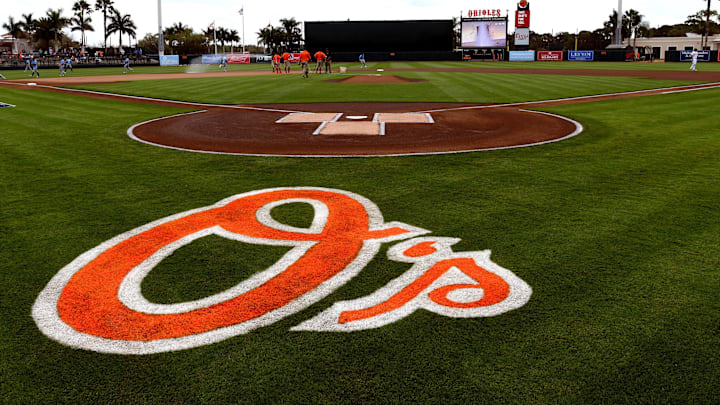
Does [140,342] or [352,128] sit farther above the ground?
[352,128]

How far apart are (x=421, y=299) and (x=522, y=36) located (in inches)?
3425

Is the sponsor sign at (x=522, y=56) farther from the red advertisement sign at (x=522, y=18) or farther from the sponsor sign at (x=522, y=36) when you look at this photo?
the red advertisement sign at (x=522, y=18)

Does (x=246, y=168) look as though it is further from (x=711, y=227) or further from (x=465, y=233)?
(x=711, y=227)

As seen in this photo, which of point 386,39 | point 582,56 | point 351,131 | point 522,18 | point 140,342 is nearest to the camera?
point 140,342

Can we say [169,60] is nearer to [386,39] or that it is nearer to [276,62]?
[276,62]

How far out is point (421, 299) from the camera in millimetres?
4223

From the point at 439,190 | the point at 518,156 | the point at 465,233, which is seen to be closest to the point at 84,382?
the point at 465,233

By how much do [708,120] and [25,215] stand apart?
50.9 ft

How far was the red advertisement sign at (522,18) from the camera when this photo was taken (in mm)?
81812

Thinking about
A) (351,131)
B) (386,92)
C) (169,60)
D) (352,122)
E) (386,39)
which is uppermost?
(386,39)

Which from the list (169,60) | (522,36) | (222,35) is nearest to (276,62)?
(169,60)

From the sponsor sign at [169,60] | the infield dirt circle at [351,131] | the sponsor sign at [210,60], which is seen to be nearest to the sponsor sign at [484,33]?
the sponsor sign at [210,60]

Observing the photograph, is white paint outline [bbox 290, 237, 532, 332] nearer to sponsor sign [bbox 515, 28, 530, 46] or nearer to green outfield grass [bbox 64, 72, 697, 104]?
green outfield grass [bbox 64, 72, 697, 104]

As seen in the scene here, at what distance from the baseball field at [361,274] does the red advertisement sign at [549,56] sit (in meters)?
71.6
